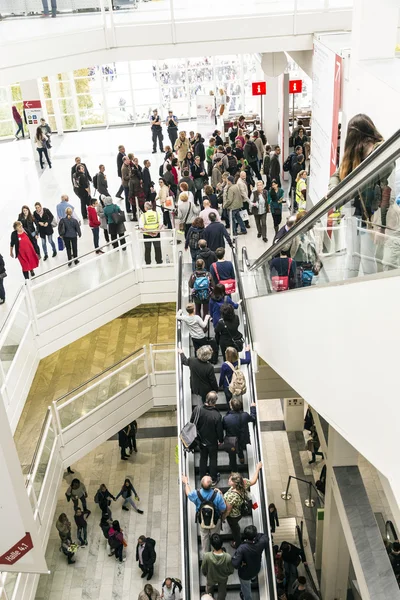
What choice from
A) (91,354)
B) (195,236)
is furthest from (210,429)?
(91,354)

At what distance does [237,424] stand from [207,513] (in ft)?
4.23

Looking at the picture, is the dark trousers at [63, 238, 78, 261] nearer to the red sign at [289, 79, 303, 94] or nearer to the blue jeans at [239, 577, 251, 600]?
the blue jeans at [239, 577, 251, 600]

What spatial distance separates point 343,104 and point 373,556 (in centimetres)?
808

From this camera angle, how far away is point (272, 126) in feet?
74.1

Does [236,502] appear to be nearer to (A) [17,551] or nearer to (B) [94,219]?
(A) [17,551]

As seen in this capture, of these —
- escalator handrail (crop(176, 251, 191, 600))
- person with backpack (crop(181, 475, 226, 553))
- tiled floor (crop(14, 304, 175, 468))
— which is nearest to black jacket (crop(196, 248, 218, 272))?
escalator handrail (crop(176, 251, 191, 600))

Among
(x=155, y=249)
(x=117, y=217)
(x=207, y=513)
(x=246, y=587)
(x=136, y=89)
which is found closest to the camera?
(x=207, y=513)

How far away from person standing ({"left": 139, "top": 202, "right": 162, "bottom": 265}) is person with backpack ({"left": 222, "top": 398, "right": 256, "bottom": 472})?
5758 mm

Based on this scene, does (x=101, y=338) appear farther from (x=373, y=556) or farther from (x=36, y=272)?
(x=373, y=556)

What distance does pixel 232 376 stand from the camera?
8.56 meters

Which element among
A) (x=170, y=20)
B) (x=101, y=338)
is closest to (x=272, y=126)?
(x=170, y=20)

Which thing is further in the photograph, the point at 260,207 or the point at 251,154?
the point at 251,154

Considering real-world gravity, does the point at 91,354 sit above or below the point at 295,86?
below

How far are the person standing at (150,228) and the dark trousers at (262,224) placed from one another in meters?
2.75
